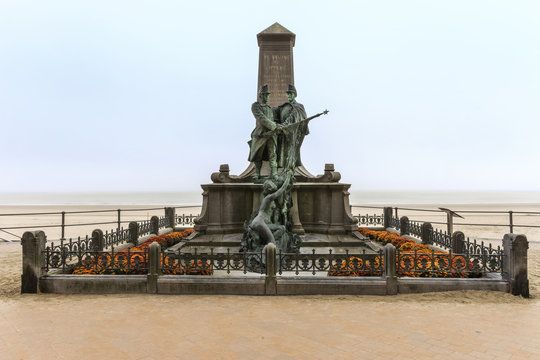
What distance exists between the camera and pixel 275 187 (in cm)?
982

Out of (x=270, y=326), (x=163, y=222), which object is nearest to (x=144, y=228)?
(x=163, y=222)

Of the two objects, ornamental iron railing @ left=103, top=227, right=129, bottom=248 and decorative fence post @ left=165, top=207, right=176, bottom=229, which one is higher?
decorative fence post @ left=165, top=207, right=176, bottom=229

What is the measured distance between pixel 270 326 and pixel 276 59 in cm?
1061

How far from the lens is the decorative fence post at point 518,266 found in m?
7.02

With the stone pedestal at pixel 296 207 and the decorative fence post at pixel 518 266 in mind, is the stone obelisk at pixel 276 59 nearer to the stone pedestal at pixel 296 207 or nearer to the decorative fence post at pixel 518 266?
the stone pedestal at pixel 296 207

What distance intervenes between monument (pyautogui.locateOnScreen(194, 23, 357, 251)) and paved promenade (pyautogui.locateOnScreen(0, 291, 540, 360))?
3.05 meters

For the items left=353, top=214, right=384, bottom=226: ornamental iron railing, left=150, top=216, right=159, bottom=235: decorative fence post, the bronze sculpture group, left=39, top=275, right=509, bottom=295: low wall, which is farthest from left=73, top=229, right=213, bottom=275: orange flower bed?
left=353, top=214, right=384, bottom=226: ornamental iron railing

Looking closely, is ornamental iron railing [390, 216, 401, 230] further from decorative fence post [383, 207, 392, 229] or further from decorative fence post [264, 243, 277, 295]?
decorative fence post [264, 243, 277, 295]

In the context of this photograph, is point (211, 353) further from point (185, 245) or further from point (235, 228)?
point (235, 228)

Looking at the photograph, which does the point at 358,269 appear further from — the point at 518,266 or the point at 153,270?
the point at 153,270

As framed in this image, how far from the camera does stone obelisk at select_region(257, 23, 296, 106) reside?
13430 millimetres

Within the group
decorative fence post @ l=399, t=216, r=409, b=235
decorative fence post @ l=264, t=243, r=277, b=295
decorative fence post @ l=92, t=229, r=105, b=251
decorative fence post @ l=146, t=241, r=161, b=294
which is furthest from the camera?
decorative fence post @ l=399, t=216, r=409, b=235

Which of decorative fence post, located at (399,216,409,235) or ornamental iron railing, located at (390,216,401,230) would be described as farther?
ornamental iron railing, located at (390,216,401,230)

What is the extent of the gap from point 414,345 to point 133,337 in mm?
3972
